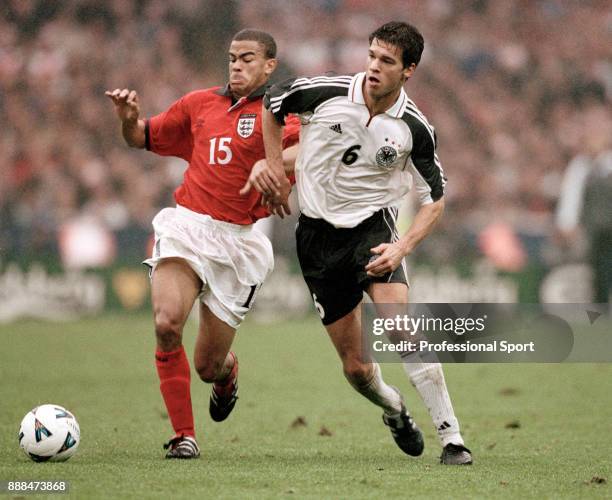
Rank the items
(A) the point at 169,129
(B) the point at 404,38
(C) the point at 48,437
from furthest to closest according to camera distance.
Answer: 1. (A) the point at 169,129
2. (B) the point at 404,38
3. (C) the point at 48,437

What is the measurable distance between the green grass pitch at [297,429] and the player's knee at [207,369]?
429 mm

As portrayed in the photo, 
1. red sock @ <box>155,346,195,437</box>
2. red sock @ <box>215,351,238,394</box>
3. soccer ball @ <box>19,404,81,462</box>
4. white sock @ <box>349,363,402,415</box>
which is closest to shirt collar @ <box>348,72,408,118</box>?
white sock @ <box>349,363,402,415</box>

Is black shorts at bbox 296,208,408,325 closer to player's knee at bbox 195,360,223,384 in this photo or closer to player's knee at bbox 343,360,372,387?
player's knee at bbox 343,360,372,387

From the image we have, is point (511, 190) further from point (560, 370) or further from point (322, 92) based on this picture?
point (322, 92)

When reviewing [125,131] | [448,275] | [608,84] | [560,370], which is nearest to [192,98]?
[125,131]

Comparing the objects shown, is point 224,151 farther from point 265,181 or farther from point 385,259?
point 385,259

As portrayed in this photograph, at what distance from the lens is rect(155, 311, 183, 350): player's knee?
663 cm

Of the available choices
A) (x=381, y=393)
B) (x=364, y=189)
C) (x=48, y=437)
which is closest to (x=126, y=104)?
(x=364, y=189)

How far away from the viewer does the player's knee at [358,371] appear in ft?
22.2

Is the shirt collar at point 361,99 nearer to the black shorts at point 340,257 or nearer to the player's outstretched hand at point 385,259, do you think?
the black shorts at point 340,257

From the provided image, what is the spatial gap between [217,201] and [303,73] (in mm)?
14609

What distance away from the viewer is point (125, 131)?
7.26 m

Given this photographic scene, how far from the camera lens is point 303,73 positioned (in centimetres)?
2145

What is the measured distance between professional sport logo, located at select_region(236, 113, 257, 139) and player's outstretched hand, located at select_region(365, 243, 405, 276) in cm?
125
